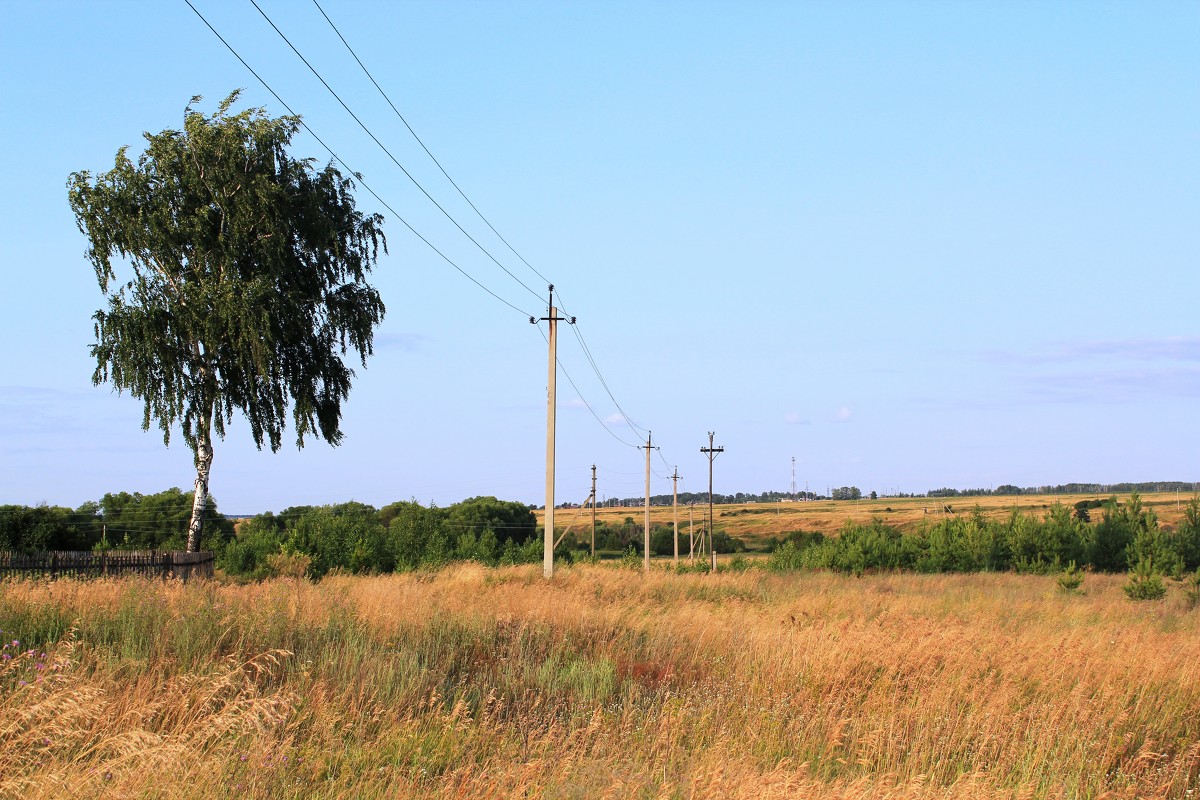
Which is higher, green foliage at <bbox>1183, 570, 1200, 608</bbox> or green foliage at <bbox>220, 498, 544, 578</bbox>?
green foliage at <bbox>220, 498, 544, 578</bbox>

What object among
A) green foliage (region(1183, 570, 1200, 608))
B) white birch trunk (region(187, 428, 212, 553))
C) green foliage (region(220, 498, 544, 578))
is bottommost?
green foliage (region(1183, 570, 1200, 608))

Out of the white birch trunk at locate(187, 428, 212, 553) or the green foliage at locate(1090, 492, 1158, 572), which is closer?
the white birch trunk at locate(187, 428, 212, 553)

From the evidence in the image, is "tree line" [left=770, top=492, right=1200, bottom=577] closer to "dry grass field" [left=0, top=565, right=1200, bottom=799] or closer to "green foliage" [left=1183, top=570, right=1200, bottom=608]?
→ "green foliage" [left=1183, top=570, right=1200, bottom=608]

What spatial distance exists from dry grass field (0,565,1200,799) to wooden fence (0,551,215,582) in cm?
1106

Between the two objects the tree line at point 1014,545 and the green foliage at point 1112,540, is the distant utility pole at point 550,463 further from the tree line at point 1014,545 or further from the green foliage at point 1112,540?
the green foliage at point 1112,540

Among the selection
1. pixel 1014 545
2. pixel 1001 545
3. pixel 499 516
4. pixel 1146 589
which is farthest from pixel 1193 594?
pixel 499 516

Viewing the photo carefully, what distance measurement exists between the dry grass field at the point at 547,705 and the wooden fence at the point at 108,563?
11.1 meters

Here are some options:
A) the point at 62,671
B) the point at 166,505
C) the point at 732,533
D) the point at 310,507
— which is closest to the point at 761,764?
the point at 62,671

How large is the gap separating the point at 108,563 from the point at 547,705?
61.0 ft

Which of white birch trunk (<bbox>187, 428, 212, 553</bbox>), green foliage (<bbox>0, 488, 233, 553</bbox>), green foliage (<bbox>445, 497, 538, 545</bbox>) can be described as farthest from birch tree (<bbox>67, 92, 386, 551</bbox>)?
green foliage (<bbox>445, 497, 538, 545</bbox>)

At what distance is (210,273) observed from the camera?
26.3 metres

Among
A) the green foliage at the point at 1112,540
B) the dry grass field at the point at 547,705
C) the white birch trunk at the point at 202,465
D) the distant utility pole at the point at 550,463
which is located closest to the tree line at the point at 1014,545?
the green foliage at the point at 1112,540

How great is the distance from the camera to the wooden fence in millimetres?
21125

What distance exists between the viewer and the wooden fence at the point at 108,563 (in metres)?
21.1
